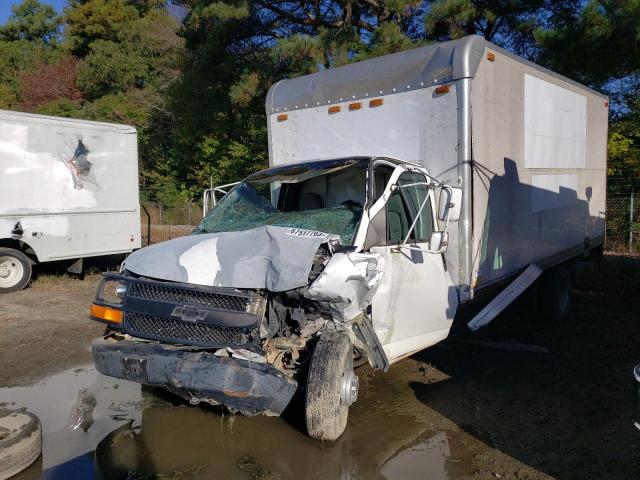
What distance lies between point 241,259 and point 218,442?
145 centimetres

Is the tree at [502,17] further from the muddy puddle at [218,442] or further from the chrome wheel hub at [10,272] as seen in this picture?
the muddy puddle at [218,442]

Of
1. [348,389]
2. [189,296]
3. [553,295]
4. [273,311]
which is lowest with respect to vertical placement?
[348,389]

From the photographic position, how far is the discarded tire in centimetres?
391

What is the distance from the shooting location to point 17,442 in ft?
13.1

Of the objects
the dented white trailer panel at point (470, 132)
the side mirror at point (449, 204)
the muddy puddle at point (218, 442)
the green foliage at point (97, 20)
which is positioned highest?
the green foliage at point (97, 20)

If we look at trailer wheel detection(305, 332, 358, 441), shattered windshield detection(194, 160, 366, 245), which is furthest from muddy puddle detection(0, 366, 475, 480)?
shattered windshield detection(194, 160, 366, 245)

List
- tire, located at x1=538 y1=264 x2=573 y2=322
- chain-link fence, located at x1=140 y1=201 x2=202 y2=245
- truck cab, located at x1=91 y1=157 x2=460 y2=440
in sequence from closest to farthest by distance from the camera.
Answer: truck cab, located at x1=91 y1=157 x2=460 y2=440, tire, located at x1=538 y1=264 x2=573 y2=322, chain-link fence, located at x1=140 y1=201 x2=202 y2=245

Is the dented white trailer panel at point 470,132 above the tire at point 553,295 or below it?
above

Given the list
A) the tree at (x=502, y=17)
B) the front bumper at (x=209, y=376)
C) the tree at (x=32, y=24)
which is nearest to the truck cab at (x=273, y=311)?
the front bumper at (x=209, y=376)

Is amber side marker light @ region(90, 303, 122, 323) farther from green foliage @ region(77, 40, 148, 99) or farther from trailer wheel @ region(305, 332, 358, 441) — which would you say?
green foliage @ region(77, 40, 148, 99)

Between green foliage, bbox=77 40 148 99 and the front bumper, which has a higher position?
green foliage, bbox=77 40 148 99

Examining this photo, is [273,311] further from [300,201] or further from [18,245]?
[18,245]

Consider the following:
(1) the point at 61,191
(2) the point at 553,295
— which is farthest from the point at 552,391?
(1) the point at 61,191

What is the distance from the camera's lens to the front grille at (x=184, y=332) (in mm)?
4133
